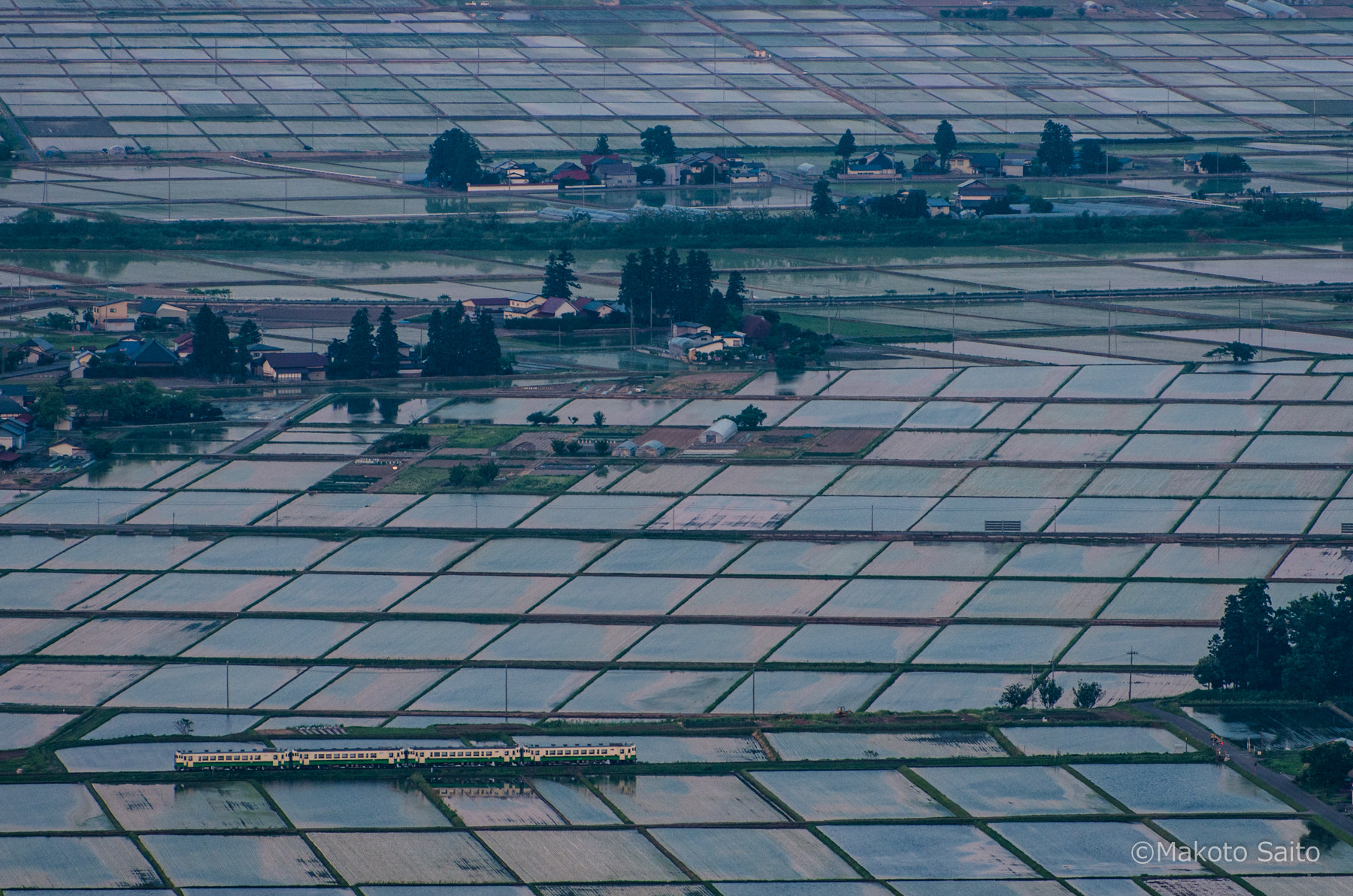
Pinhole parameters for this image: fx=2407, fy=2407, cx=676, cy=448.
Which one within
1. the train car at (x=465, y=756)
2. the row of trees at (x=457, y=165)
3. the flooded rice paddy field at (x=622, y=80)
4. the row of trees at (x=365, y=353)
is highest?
the flooded rice paddy field at (x=622, y=80)

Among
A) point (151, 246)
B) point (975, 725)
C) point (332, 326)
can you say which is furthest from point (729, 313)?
point (975, 725)

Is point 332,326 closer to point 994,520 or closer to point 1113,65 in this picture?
point 994,520

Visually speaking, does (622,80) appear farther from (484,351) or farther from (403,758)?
(403,758)

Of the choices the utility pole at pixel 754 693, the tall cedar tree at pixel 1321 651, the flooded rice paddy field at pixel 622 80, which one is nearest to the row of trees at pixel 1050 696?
the tall cedar tree at pixel 1321 651

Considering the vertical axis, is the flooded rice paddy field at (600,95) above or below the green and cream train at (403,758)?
above

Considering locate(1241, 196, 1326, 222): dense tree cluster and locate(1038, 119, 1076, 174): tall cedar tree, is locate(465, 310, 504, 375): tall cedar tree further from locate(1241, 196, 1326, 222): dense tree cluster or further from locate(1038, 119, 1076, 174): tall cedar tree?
locate(1038, 119, 1076, 174): tall cedar tree

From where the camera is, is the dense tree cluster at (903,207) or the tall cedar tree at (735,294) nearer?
the tall cedar tree at (735,294)

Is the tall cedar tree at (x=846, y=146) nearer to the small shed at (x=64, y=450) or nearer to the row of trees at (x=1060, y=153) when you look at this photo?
the row of trees at (x=1060, y=153)
